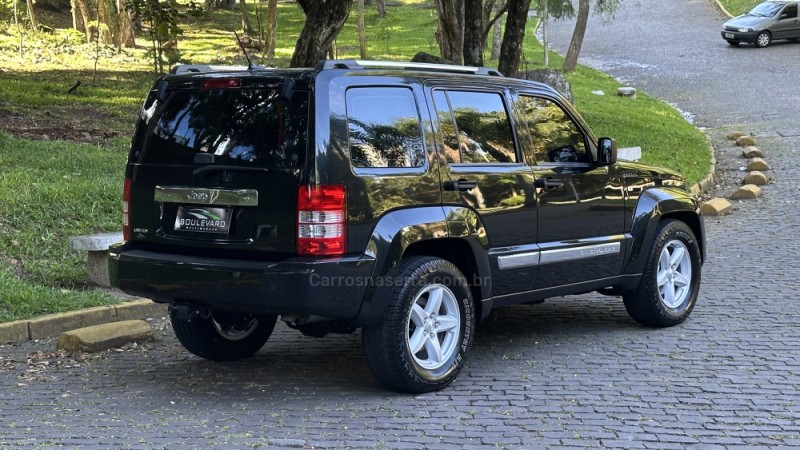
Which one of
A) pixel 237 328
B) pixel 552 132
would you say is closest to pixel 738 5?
pixel 552 132

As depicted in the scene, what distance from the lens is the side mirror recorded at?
731cm

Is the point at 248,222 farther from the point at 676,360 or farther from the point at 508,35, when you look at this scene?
the point at 508,35

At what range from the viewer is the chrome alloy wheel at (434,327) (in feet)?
20.2

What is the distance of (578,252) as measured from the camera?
7.18 metres

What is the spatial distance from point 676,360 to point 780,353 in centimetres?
79

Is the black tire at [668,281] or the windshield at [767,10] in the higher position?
the windshield at [767,10]

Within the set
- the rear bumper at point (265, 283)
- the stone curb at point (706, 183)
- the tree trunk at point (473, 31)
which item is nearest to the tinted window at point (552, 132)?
the rear bumper at point (265, 283)

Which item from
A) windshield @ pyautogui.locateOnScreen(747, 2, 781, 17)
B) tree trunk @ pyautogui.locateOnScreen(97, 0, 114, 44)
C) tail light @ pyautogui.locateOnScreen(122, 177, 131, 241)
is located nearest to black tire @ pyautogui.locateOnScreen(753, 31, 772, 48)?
windshield @ pyautogui.locateOnScreen(747, 2, 781, 17)

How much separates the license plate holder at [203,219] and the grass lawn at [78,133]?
2.45m

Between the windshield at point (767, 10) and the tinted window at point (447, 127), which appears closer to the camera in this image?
the tinted window at point (447, 127)

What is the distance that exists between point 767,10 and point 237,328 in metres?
35.9

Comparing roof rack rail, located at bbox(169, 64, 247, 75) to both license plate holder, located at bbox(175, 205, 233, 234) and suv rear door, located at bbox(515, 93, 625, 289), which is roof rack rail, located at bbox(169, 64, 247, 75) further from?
suv rear door, located at bbox(515, 93, 625, 289)

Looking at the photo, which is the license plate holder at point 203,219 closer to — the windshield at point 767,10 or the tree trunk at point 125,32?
the tree trunk at point 125,32

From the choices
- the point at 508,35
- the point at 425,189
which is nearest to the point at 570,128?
the point at 425,189
